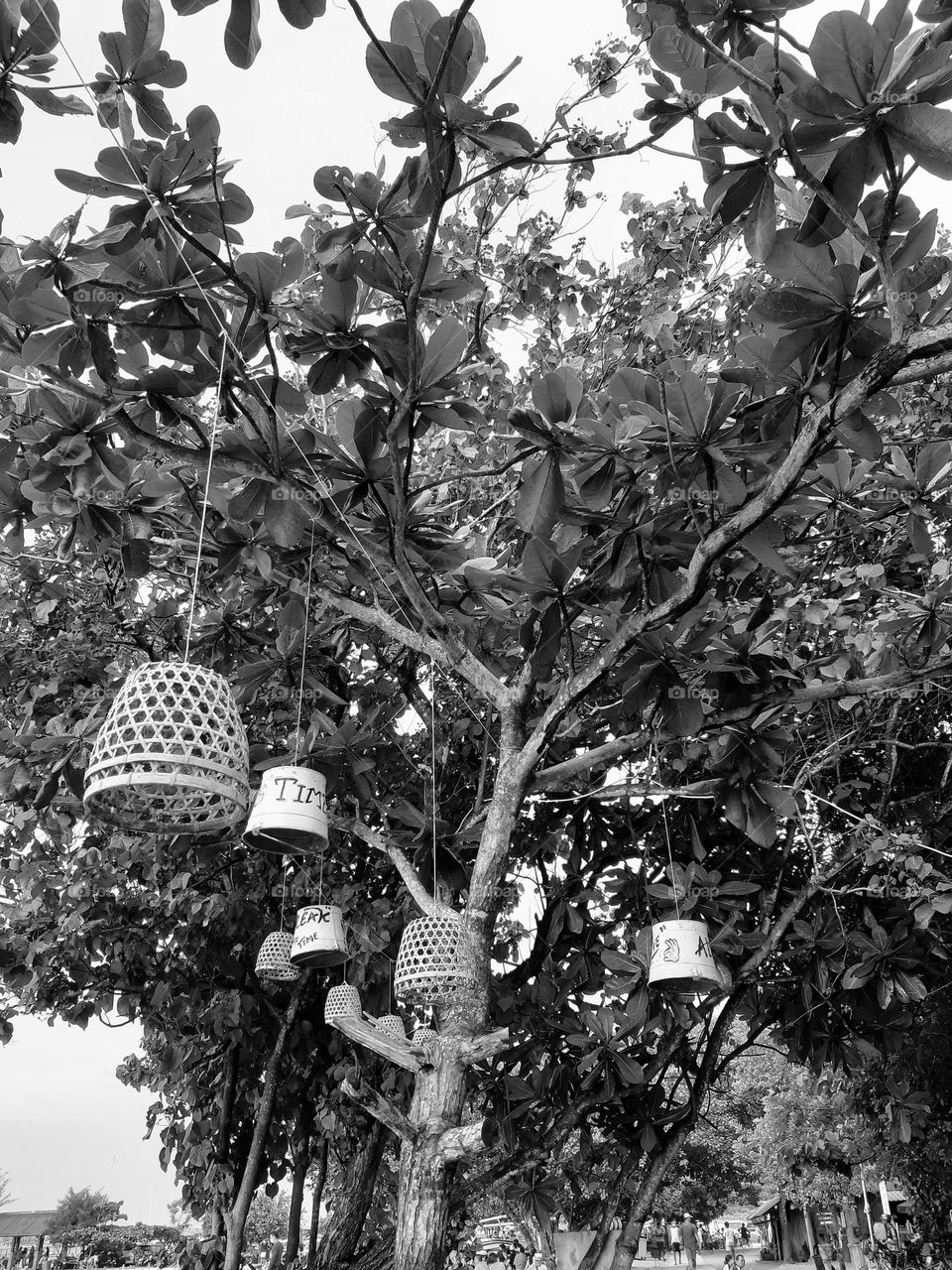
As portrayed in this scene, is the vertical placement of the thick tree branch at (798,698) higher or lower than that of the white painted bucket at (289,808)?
higher

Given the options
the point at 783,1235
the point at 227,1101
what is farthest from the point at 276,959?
the point at 783,1235

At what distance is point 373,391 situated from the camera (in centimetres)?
258

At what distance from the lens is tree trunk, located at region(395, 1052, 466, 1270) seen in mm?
2658

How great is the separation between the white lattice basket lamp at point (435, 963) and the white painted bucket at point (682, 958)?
0.80 metres

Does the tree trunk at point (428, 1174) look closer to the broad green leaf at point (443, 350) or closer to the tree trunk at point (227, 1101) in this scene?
the broad green leaf at point (443, 350)

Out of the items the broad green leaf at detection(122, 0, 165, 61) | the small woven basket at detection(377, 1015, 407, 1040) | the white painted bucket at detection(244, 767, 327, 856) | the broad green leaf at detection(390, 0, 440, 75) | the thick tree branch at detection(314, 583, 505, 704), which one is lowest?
the small woven basket at detection(377, 1015, 407, 1040)

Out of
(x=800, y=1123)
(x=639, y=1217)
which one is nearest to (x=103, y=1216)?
(x=800, y=1123)

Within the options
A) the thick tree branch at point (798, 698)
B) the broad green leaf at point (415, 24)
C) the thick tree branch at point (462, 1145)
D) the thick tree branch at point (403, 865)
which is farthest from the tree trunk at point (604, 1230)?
the broad green leaf at point (415, 24)

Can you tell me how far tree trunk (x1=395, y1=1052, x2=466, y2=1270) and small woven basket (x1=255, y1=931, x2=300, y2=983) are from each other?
1603mm

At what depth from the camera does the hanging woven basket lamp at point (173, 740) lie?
6.64ft

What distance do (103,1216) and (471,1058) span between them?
5447 centimetres

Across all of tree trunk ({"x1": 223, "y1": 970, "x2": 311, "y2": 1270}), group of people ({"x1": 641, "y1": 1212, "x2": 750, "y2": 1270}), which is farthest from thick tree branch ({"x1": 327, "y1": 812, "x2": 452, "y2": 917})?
group of people ({"x1": 641, "y1": 1212, "x2": 750, "y2": 1270})

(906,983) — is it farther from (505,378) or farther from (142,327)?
(142,327)

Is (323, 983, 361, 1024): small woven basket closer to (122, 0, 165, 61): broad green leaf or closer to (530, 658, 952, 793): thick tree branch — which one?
(530, 658, 952, 793): thick tree branch
